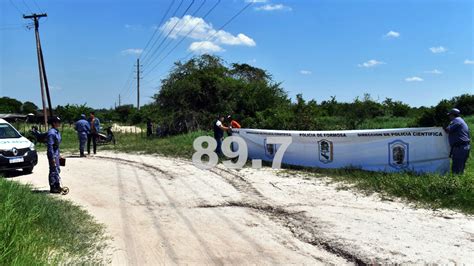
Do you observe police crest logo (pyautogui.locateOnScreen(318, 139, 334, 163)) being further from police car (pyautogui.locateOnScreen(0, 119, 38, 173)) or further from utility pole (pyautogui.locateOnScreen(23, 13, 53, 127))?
utility pole (pyautogui.locateOnScreen(23, 13, 53, 127))

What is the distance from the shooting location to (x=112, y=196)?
964 centimetres

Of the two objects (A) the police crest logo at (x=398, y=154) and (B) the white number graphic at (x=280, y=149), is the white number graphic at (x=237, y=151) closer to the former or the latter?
(B) the white number graphic at (x=280, y=149)

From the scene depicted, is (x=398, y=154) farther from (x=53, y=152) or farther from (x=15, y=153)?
(x=15, y=153)

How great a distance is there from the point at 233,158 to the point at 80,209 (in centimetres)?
814

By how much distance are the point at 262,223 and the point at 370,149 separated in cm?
572

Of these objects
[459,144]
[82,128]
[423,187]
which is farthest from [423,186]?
[82,128]

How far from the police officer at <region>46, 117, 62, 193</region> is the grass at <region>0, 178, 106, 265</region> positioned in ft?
4.57

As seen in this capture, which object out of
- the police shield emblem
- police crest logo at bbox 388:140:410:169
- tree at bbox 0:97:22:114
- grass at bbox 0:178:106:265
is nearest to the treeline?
the police shield emblem

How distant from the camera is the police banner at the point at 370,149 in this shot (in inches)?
424

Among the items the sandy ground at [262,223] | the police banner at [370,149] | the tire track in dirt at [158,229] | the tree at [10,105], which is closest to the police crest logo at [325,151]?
the police banner at [370,149]

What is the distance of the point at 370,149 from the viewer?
11836 millimetres

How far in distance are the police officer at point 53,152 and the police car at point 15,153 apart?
3528mm

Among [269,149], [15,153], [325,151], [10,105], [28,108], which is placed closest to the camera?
[15,153]

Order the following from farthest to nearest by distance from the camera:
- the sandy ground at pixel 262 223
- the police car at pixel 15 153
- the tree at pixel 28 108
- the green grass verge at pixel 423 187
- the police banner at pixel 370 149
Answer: the tree at pixel 28 108 < the police car at pixel 15 153 < the police banner at pixel 370 149 < the green grass verge at pixel 423 187 < the sandy ground at pixel 262 223
